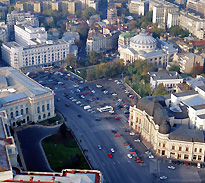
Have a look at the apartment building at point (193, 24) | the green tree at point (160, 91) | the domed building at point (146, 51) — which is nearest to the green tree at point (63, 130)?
the green tree at point (160, 91)

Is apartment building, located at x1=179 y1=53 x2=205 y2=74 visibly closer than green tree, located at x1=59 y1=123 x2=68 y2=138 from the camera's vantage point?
No

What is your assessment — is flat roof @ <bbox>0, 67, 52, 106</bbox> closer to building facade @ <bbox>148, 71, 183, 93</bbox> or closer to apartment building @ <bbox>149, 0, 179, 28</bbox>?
building facade @ <bbox>148, 71, 183, 93</bbox>

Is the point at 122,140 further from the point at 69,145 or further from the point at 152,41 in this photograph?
the point at 152,41

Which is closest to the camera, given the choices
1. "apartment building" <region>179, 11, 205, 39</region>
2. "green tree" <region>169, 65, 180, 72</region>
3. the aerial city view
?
the aerial city view

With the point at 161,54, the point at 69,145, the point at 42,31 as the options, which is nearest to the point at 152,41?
the point at 161,54

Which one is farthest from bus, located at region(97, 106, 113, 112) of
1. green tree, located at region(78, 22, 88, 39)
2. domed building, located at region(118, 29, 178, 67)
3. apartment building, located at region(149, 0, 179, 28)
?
apartment building, located at region(149, 0, 179, 28)

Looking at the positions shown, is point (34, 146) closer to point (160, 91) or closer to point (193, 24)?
point (160, 91)

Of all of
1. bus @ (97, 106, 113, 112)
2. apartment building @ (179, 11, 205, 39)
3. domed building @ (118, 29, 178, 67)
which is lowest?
bus @ (97, 106, 113, 112)
